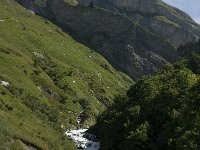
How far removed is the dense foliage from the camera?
78.4 m

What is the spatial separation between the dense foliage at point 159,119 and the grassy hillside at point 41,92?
1229 cm

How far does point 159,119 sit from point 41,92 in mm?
46876

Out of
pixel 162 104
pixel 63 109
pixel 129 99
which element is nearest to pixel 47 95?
pixel 63 109

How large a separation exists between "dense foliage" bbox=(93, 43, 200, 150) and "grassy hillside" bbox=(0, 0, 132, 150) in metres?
12.3

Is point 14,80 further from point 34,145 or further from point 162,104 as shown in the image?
point 34,145

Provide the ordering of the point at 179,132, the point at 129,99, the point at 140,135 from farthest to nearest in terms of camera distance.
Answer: the point at 129,99
the point at 140,135
the point at 179,132

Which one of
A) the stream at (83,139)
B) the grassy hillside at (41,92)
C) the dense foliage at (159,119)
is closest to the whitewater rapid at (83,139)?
the stream at (83,139)

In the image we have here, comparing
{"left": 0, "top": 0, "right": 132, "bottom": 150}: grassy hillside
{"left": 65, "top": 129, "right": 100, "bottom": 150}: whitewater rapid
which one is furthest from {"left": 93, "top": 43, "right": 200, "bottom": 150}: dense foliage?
{"left": 0, "top": 0, "right": 132, "bottom": 150}: grassy hillside

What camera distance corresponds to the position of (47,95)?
13512cm

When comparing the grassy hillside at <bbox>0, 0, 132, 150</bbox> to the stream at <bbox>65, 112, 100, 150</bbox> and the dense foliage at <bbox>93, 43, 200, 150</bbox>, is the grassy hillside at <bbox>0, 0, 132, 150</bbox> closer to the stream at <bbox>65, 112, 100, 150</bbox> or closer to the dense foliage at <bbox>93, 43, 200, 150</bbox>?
the stream at <bbox>65, 112, 100, 150</bbox>

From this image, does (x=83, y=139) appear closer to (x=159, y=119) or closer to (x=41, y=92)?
(x=41, y=92)

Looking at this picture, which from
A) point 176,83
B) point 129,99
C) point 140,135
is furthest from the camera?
point 129,99

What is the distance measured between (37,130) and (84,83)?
9617cm

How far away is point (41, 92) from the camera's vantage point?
129875 millimetres
